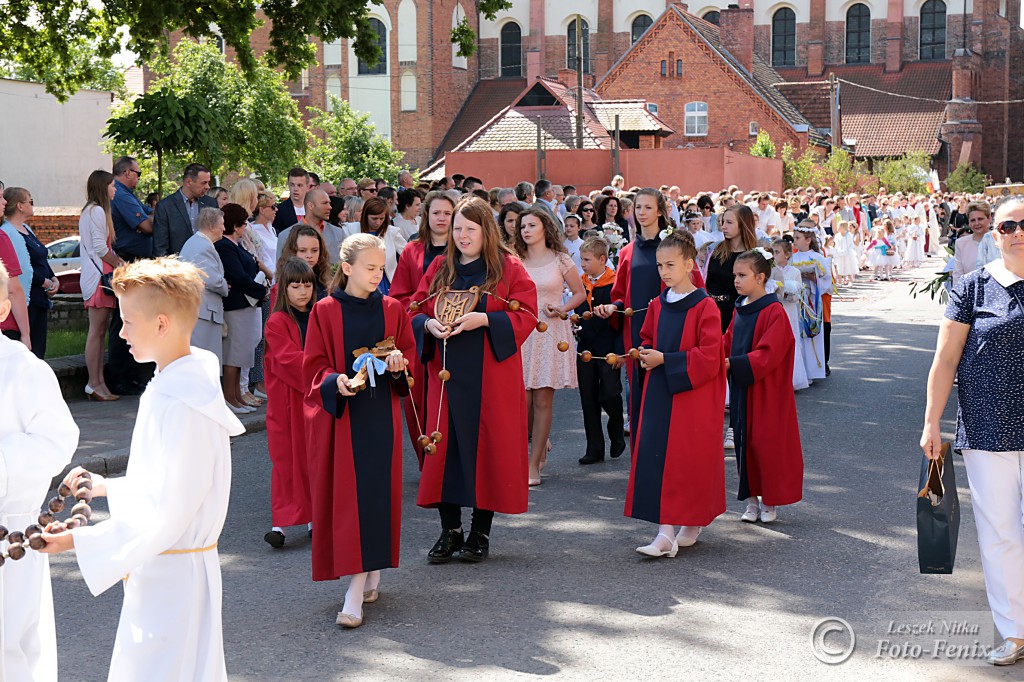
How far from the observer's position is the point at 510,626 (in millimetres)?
5969

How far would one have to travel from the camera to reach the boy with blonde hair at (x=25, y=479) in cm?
388

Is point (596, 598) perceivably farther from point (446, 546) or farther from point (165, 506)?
point (165, 506)

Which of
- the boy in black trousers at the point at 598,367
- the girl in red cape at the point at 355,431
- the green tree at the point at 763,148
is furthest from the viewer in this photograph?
the green tree at the point at 763,148

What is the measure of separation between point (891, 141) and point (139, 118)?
56.7 m

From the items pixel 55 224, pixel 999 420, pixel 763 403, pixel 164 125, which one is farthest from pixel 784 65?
pixel 999 420

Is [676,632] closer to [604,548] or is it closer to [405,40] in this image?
[604,548]

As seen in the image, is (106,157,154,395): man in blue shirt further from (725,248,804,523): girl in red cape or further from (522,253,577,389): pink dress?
(725,248,804,523): girl in red cape

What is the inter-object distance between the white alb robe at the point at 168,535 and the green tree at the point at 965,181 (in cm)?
6354

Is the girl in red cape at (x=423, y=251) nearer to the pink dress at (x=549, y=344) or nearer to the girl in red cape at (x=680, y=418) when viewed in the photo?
the pink dress at (x=549, y=344)

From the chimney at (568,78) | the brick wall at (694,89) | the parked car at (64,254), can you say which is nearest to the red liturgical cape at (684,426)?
the parked car at (64,254)

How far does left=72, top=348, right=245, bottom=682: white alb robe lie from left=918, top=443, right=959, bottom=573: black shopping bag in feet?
9.96

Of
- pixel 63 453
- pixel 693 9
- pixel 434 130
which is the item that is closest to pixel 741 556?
pixel 63 453

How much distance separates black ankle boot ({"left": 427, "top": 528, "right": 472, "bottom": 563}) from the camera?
709cm

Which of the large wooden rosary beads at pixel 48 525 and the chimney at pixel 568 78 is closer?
the large wooden rosary beads at pixel 48 525
